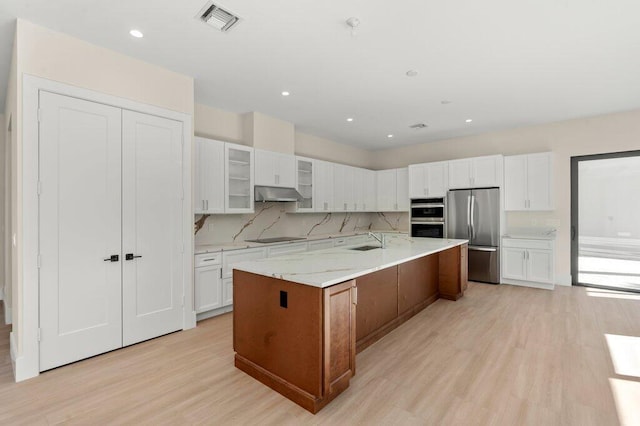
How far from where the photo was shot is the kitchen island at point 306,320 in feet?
6.67

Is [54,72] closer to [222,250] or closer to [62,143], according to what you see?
[62,143]

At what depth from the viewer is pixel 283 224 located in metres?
5.60

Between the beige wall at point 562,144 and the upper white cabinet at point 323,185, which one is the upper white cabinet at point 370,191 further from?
the beige wall at point 562,144

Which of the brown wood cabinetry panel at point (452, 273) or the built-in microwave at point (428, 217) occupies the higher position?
the built-in microwave at point (428, 217)

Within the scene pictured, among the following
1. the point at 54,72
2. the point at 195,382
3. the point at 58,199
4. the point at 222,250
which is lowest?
the point at 195,382

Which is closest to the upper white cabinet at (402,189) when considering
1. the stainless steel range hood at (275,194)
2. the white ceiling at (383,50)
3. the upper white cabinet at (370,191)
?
the upper white cabinet at (370,191)

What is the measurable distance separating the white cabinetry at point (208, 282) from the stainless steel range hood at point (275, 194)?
3.82ft

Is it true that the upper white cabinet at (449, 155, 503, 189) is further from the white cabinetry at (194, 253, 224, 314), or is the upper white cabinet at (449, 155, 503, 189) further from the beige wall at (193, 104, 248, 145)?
the white cabinetry at (194, 253, 224, 314)

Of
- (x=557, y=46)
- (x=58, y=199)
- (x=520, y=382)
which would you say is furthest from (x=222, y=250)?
(x=557, y=46)

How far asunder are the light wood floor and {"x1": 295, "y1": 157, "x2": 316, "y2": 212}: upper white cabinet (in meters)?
2.73

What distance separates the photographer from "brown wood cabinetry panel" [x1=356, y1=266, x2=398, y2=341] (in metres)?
2.89

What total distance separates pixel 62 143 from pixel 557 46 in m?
4.63

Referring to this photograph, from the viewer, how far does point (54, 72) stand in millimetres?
2609

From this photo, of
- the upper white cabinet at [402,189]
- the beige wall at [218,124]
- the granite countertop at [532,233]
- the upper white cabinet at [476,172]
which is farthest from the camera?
the upper white cabinet at [402,189]
